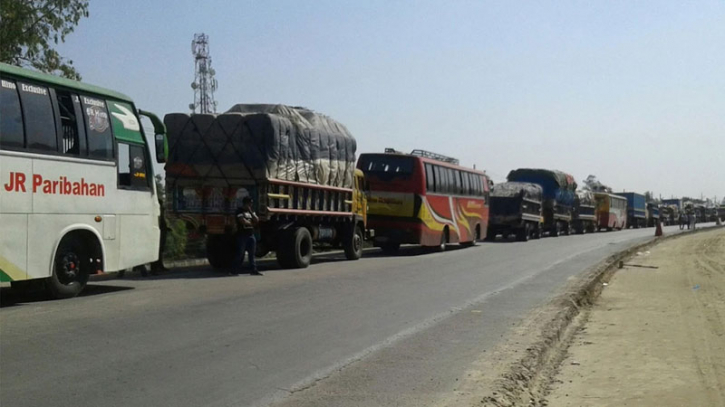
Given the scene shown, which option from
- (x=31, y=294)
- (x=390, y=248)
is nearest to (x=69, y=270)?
(x=31, y=294)

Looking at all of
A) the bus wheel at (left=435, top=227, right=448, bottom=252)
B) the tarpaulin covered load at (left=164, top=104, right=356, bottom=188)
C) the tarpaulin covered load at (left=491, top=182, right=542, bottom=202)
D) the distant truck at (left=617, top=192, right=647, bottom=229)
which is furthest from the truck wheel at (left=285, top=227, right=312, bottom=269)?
the distant truck at (left=617, top=192, right=647, bottom=229)

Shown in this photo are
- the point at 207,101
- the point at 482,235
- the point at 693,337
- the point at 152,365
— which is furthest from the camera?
the point at 207,101

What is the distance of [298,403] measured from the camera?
6348mm

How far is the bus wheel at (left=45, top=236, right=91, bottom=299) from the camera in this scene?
38.7 ft

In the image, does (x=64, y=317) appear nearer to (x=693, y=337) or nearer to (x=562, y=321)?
(x=562, y=321)

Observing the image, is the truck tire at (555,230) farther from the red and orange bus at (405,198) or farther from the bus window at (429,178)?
the bus window at (429,178)

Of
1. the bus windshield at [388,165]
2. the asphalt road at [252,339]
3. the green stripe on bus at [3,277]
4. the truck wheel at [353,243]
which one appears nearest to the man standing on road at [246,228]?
the asphalt road at [252,339]

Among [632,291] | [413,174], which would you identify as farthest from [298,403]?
[413,174]

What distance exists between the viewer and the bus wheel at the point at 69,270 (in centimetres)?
1178

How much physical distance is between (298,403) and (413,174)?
1954 centimetres

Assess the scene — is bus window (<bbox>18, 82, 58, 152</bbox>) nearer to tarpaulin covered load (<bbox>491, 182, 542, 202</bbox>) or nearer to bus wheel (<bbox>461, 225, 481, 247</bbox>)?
bus wheel (<bbox>461, 225, 481, 247</bbox>)

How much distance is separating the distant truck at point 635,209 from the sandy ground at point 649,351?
58.3 metres

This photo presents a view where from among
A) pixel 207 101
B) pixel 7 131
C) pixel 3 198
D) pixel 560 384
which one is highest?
pixel 207 101

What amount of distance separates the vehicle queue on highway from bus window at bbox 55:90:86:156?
18mm
